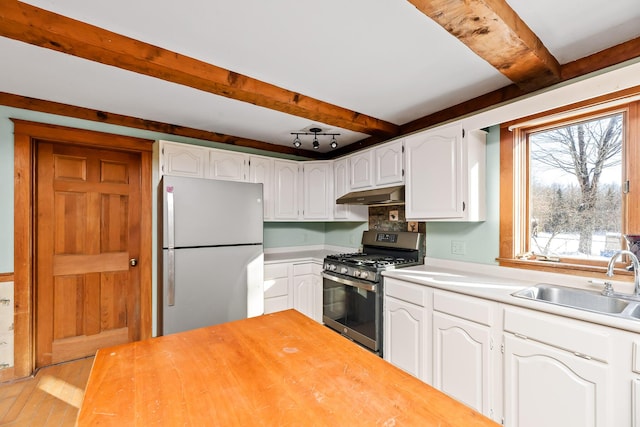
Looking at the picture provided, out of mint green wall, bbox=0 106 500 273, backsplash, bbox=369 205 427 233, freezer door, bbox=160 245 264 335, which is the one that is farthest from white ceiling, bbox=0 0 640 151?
freezer door, bbox=160 245 264 335

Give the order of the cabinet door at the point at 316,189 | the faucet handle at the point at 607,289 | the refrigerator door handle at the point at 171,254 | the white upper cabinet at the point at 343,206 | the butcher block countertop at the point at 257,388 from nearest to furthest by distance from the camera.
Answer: the butcher block countertop at the point at 257,388, the faucet handle at the point at 607,289, the refrigerator door handle at the point at 171,254, the white upper cabinet at the point at 343,206, the cabinet door at the point at 316,189

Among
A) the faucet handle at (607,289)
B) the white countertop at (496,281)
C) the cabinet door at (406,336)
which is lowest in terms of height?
the cabinet door at (406,336)

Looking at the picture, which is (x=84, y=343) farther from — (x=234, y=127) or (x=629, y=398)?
(x=629, y=398)

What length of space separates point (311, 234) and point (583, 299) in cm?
298

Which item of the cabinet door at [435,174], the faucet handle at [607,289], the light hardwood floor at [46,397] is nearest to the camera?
the faucet handle at [607,289]

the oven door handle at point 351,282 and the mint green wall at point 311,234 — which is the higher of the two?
the mint green wall at point 311,234

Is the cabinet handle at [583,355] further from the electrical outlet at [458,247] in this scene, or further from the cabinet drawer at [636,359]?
the electrical outlet at [458,247]

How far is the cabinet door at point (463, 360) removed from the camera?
5.64 feet

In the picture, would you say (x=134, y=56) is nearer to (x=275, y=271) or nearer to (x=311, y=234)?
(x=275, y=271)

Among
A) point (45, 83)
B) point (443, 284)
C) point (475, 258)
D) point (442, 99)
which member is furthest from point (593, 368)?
point (45, 83)

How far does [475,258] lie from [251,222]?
2.03 metres

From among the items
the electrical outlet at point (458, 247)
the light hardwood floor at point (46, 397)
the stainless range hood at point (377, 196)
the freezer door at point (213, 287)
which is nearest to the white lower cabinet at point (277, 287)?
the freezer door at point (213, 287)

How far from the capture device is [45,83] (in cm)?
207

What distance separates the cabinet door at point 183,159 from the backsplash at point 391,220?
196cm
